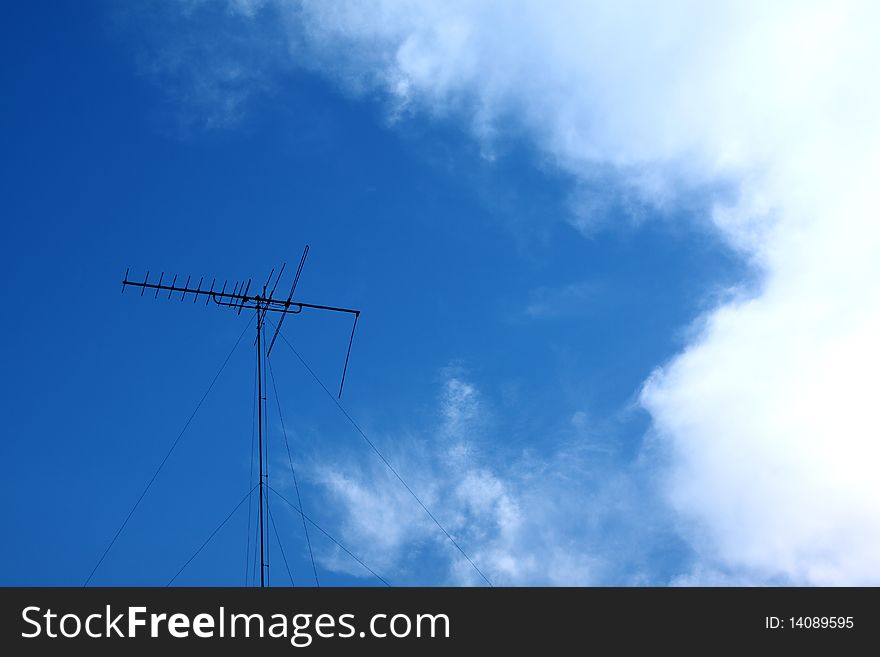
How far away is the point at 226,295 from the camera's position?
63.3 feet
